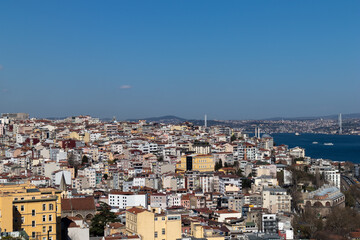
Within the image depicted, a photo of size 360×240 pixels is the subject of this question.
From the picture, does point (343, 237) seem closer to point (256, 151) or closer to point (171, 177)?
point (171, 177)

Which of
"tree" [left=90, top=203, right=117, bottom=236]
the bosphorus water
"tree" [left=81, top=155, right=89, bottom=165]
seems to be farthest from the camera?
the bosphorus water

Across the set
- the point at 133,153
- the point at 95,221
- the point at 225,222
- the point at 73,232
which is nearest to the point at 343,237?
the point at 225,222

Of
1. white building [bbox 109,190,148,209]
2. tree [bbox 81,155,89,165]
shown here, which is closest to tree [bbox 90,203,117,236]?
white building [bbox 109,190,148,209]

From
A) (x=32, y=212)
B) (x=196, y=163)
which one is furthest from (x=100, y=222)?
(x=196, y=163)

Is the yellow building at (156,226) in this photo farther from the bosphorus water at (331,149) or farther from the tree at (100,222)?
the bosphorus water at (331,149)

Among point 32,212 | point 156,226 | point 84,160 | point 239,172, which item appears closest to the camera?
point 32,212

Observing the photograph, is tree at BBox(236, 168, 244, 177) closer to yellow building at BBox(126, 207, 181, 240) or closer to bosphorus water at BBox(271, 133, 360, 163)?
yellow building at BBox(126, 207, 181, 240)

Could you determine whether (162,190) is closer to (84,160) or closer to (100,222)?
(100,222)
